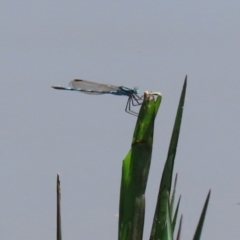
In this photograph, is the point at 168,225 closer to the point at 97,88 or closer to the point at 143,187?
the point at 143,187

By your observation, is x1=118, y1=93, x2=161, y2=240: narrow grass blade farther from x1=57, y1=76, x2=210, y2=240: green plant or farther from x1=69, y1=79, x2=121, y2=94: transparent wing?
x1=69, y1=79, x2=121, y2=94: transparent wing

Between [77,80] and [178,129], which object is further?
[77,80]

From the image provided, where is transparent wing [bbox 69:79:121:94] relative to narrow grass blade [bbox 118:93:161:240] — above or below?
above

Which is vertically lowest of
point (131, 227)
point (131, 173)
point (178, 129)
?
point (131, 227)

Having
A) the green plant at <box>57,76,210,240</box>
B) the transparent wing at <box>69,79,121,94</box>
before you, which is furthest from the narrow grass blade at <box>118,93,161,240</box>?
the transparent wing at <box>69,79,121,94</box>

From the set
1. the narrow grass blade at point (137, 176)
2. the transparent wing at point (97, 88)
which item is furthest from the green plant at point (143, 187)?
the transparent wing at point (97, 88)

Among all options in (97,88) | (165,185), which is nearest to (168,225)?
(165,185)

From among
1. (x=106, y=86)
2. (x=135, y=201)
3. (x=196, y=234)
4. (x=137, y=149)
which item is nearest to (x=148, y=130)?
(x=137, y=149)

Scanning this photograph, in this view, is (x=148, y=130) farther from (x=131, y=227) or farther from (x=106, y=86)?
(x=106, y=86)

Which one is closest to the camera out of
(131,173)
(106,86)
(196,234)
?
(196,234)
